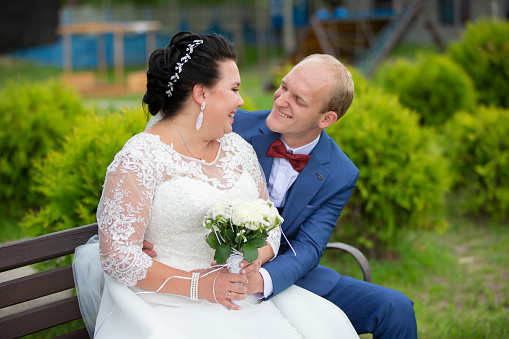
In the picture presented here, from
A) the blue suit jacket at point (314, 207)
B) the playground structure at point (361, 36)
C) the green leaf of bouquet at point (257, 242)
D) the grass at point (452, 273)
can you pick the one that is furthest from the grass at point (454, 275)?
the playground structure at point (361, 36)

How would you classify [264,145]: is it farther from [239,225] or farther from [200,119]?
[239,225]

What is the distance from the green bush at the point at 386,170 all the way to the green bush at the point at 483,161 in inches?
59.3

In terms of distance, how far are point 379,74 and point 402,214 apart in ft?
19.1

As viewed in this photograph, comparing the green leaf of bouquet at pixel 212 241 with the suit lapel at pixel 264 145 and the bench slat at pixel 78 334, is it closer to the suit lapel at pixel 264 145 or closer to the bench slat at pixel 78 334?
the suit lapel at pixel 264 145

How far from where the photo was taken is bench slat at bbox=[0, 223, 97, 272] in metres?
2.59

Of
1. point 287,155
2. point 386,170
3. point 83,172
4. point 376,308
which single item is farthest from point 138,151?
point 386,170

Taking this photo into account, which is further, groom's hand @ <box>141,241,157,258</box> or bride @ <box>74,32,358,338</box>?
groom's hand @ <box>141,241,157,258</box>

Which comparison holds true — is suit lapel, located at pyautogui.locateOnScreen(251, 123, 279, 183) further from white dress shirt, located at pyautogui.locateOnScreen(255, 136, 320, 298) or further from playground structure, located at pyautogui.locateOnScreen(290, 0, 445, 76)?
playground structure, located at pyautogui.locateOnScreen(290, 0, 445, 76)

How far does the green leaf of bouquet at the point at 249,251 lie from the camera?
99.0 inches

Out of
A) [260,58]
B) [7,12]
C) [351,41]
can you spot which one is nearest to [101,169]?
[351,41]

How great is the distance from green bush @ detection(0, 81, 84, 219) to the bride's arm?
12.8 ft

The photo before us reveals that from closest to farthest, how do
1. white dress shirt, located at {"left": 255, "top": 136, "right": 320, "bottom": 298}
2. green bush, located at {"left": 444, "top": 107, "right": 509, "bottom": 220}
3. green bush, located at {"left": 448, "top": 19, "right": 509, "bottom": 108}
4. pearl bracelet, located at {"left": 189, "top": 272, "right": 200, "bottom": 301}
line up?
pearl bracelet, located at {"left": 189, "top": 272, "right": 200, "bottom": 301}, white dress shirt, located at {"left": 255, "top": 136, "right": 320, "bottom": 298}, green bush, located at {"left": 444, "top": 107, "right": 509, "bottom": 220}, green bush, located at {"left": 448, "top": 19, "right": 509, "bottom": 108}

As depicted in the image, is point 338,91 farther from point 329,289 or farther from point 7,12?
point 7,12

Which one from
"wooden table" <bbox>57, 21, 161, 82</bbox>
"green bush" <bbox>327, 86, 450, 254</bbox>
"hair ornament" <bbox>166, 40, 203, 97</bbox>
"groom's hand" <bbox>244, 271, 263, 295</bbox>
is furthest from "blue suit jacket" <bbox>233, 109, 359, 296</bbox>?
"wooden table" <bbox>57, 21, 161, 82</bbox>
